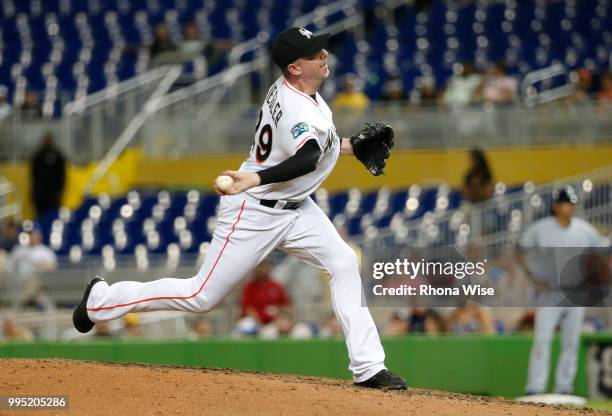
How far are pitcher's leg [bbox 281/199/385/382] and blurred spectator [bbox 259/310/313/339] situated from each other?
16.0 ft

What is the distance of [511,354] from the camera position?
11492 mm

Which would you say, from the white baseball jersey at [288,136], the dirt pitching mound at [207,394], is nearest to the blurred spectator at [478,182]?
the dirt pitching mound at [207,394]

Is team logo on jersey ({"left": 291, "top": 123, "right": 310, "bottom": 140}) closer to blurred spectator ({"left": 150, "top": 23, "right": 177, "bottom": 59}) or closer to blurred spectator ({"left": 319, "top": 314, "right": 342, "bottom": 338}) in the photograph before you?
blurred spectator ({"left": 319, "top": 314, "right": 342, "bottom": 338})

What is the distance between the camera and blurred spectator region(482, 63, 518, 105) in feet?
56.4

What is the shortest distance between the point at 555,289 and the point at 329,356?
2052 mm

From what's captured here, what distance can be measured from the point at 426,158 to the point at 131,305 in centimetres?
1024

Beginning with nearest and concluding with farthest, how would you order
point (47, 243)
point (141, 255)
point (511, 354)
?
1. point (511, 354)
2. point (141, 255)
3. point (47, 243)

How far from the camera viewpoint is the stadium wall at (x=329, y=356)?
1140cm

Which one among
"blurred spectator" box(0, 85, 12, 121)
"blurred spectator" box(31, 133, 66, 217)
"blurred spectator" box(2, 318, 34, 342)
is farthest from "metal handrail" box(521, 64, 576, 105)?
"blurred spectator" box(2, 318, 34, 342)

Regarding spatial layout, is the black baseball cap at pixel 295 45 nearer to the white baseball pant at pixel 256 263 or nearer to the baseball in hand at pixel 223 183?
the white baseball pant at pixel 256 263

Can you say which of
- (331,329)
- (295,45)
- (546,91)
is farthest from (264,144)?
(546,91)

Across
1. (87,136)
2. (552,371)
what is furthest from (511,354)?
(87,136)

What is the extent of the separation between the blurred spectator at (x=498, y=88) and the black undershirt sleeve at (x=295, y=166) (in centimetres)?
1036

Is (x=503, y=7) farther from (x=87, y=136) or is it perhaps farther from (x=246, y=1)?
(x=87, y=136)
